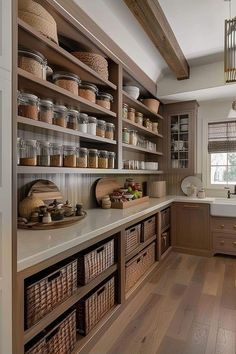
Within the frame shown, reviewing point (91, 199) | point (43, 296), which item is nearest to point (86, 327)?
point (43, 296)

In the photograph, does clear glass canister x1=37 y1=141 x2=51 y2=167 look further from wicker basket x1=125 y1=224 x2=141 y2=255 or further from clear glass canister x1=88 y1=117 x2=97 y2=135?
wicker basket x1=125 y1=224 x2=141 y2=255

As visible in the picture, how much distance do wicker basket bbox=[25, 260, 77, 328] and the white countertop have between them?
0.56ft

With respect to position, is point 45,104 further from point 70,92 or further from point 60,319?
point 60,319

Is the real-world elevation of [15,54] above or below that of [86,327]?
above

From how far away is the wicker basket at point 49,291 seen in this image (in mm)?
1200

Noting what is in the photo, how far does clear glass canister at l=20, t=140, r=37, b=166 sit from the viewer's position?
155cm

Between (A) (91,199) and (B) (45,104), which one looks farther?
(A) (91,199)

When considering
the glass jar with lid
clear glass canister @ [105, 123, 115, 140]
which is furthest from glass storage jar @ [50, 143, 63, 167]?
clear glass canister @ [105, 123, 115, 140]

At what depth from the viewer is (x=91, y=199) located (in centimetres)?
261

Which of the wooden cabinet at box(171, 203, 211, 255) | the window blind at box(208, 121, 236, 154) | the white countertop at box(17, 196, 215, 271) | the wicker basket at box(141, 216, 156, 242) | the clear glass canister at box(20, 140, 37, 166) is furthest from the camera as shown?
the window blind at box(208, 121, 236, 154)

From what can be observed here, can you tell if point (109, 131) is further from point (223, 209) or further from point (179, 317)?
point (223, 209)

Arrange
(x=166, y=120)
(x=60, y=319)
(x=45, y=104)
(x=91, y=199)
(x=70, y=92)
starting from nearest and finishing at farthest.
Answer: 1. (x=60, y=319)
2. (x=45, y=104)
3. (x=70, y=92)
4. (x=91, y=199)
5. (x=166, y=120)

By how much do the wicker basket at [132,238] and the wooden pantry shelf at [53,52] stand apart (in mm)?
1473

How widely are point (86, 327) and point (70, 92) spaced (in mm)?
1728
